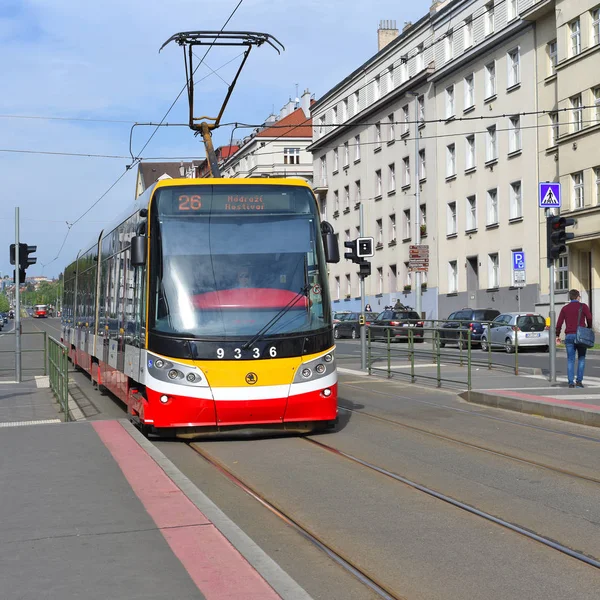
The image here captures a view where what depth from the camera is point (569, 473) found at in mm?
9148

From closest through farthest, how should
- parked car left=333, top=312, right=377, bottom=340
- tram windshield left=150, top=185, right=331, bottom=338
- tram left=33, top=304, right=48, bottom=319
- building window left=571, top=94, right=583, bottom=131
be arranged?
tram windshield left=150, top=185, right=331, bottom=338 → building window left=571, top=94, right=583, bottom=131 → parked car left=333, top=312, right=377, bottom=340 → tram left=33, top=304, right=48, bottom=319

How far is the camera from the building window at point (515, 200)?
44.9 m

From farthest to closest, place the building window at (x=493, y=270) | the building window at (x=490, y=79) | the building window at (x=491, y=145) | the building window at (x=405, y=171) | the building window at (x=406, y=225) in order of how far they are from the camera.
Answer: the building window at (x=406, y=225) → the building window at (x=405, y=171) → the building window at (x=493, y=270) → the building window at (x=491, y=145) → the building window at (x=490, y=79)

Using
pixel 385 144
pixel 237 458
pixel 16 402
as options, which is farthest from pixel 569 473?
pixel 385 144

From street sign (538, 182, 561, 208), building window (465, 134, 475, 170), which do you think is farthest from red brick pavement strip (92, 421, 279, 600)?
building window (465, 134, 475, 170)

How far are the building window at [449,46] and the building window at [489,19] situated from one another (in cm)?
401

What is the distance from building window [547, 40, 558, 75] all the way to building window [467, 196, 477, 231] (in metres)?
8.79

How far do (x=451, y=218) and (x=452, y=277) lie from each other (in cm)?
304

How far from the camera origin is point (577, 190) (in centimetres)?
3994

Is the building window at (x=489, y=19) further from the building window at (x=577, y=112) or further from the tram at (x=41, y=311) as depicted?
the tram at (x=41, y=311)

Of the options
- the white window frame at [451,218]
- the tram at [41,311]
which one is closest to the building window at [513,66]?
the white window frame at [451,218]

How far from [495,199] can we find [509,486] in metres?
40.1

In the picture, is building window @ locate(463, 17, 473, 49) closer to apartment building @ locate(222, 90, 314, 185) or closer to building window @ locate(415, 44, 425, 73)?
building window @ locate(415, 44, 425, 73)

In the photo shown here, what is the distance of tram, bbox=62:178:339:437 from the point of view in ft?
37.0
